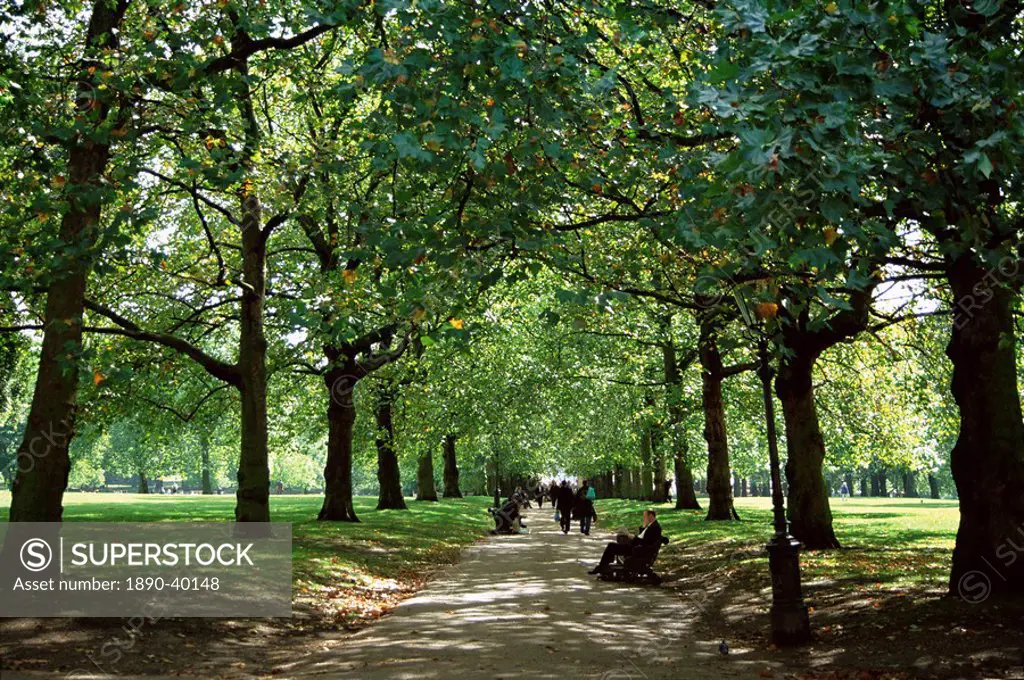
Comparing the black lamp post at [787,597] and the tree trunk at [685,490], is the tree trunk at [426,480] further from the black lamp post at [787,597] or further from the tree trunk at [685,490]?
the black lamp post at [787,597]

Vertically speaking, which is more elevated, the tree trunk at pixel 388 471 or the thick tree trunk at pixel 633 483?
the tree trunk at pixel 388 471

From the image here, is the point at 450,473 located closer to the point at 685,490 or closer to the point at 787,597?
the point at 685,490

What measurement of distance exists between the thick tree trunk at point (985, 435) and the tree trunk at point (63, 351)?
33.5 ft

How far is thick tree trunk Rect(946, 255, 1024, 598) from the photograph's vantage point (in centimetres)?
955

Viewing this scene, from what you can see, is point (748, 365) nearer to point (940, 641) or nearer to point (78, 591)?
point (940, 641)

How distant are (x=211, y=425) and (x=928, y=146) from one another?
88.9 ft

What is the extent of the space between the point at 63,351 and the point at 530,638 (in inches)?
253

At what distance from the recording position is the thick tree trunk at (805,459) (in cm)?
1555

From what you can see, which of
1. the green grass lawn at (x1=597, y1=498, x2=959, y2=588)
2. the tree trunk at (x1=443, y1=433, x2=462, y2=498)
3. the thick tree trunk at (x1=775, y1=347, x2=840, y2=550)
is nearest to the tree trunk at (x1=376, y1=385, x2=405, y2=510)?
the green grass lawn at (x1=597, y1=498, x2=959, y2=588)

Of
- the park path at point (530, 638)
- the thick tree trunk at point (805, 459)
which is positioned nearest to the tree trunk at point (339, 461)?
the park path at point (530, 638)

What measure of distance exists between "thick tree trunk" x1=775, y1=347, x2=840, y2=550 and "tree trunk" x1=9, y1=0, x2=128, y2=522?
464 inches

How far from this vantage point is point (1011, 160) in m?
5.52
